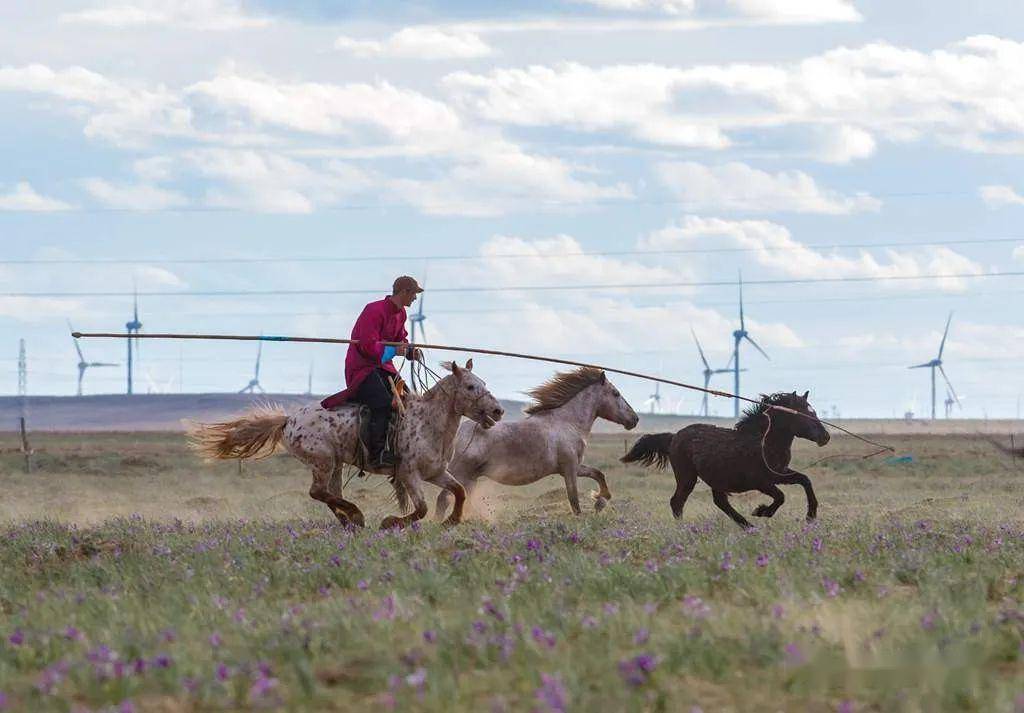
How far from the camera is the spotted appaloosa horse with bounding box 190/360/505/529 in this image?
1650 cm

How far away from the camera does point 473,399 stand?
54.1 ft

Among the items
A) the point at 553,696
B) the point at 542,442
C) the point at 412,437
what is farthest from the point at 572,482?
the point at 553,696

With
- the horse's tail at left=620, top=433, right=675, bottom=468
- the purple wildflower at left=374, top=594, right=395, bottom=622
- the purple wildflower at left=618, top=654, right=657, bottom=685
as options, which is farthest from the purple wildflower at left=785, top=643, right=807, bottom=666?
the horse's tail at left=620, top=433, right=675, bottom=468

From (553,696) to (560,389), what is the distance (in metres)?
14.7

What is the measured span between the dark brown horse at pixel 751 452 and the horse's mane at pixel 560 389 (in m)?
1.43

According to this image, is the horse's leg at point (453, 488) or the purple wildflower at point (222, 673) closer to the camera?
the purple wildflower at point (222, 673)

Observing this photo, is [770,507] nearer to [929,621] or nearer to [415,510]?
[415,510]

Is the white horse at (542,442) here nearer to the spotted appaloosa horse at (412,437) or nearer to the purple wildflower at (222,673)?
the spotted appaloosa horse at (412,437)

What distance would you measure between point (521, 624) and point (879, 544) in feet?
19.2

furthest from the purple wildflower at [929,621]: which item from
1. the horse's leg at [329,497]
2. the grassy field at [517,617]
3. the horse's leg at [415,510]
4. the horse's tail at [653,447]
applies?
the horse's tail at [653,447]

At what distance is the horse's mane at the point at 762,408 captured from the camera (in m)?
20.2

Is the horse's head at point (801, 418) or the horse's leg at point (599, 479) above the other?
the horse's head at point (801, 418)

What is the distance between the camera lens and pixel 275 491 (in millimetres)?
35250

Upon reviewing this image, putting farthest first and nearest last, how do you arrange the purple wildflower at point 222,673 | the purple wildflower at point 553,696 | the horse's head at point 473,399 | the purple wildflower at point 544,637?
the horse's head at point 473,399, the purple wildflower at point 544,637, the purple wildflower at point 222,673, the purple wildflower at point 553,696
